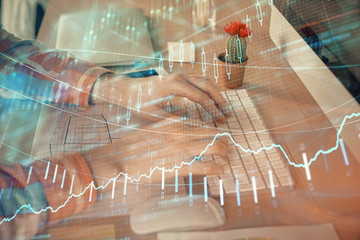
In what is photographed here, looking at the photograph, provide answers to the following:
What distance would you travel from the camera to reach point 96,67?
21.8 inches

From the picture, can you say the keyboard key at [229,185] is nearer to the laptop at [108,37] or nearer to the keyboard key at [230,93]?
the keyboard key at [230,93]

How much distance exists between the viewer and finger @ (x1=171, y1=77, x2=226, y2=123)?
0.42 metres

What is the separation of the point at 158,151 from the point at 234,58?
10.1 inches

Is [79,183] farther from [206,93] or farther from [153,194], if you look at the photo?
[206,93]

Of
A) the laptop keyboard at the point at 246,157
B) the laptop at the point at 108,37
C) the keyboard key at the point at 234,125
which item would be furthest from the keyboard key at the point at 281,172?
the laptop at the point at 108,37

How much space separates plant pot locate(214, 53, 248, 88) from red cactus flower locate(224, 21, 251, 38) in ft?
0.22

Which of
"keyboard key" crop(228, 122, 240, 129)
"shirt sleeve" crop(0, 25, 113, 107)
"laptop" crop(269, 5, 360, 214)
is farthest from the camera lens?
"shirt sleeve" crop(0, 25, 113, 107)

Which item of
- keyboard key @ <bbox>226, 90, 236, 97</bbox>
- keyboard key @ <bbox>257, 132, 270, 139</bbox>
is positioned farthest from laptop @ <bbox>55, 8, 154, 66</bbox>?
keyboard key @ <bbox>257, 132, 270, 139</bbox>

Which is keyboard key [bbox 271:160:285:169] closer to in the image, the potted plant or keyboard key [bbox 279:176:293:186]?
keyboard key [bbox 279:176:293:186]

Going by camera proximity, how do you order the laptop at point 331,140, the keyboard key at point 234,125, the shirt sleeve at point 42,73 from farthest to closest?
the shirt sleeve at point 42,73, the keyboard key at point 234,125, the laptop at point 331,140

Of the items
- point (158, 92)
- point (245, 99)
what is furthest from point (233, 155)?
point (158, 92)

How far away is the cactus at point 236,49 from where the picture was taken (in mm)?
467

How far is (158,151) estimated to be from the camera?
413 mm

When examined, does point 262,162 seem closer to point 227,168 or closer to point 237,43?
point 227,168
